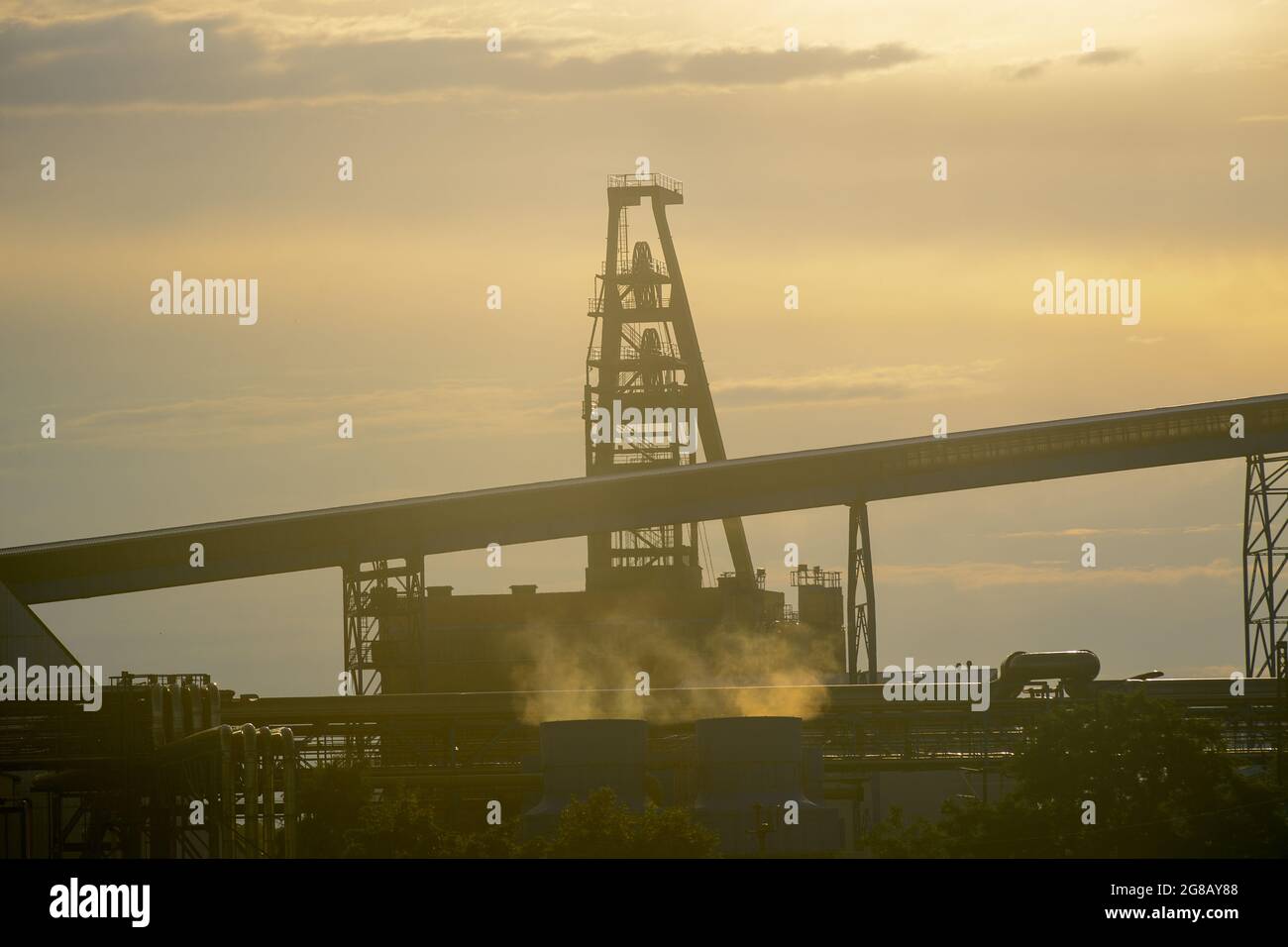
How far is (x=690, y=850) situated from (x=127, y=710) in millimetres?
12485

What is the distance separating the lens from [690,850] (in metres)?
40.2

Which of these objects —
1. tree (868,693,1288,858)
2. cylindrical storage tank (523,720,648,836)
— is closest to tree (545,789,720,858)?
tree (868,693,1288,858)

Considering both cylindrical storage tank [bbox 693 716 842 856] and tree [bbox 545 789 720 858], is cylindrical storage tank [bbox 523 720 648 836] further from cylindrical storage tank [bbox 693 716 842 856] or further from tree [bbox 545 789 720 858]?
tree [bbox 545 789 720 858]

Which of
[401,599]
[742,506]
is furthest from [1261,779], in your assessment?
[401,599]

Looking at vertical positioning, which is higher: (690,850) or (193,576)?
(193,576)

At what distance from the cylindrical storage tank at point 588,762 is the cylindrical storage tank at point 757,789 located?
1.86 m

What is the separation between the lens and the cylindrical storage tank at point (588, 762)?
4806cm

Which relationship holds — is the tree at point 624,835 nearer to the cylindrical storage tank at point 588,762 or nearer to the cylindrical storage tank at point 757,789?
the cylindrical storage tank at point 757,789

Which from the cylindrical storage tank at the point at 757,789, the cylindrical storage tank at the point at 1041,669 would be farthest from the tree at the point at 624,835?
the cylindrical storage tank at the point at 1041,669

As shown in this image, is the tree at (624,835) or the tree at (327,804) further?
the tree at (327,804)

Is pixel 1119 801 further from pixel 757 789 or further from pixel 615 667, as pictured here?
pixel 615 667

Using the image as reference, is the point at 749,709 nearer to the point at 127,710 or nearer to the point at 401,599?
the point at 401,599

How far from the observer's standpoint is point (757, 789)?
4822 cm

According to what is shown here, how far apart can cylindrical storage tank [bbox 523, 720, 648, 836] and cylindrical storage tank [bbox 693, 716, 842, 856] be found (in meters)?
1.86
